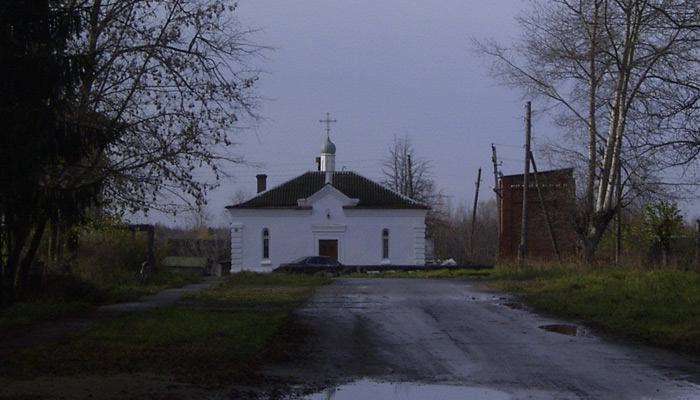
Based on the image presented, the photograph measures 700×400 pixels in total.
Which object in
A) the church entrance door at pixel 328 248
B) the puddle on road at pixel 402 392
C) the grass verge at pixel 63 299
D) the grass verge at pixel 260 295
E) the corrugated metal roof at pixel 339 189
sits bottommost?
the puddle on road at pixel 402 392

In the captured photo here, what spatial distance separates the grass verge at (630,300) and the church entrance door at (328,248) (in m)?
25.0

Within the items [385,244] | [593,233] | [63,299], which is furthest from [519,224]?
[63,299]

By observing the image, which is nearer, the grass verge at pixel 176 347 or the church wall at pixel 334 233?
the grass verge at pixel 176 347

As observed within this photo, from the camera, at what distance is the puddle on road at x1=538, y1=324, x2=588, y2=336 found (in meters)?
15.1

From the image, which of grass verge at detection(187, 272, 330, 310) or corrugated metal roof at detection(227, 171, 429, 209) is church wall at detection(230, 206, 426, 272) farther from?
grass verge at detection(187, 272, 330, 310)

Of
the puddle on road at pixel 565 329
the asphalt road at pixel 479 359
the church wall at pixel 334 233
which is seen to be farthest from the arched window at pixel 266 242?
the puddle on road at pixel 565 329

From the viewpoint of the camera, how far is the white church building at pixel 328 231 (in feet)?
172

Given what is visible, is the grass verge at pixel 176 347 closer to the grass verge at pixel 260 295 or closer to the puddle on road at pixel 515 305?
the grass verge at pixel 260 295

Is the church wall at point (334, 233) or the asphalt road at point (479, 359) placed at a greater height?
the church wall at point (334, 233)

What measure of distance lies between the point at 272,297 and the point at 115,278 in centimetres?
623

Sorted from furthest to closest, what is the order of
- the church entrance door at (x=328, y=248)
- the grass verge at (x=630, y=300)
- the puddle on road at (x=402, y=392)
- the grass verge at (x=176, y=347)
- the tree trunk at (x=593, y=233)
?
the church entrance door at (x=328, y=248), the tree trunk at (x=593, y=233), the grass verge at (x=630, y=300), the grass verge at (x=176, y=347), the puddle on road at (x=402, y=392)

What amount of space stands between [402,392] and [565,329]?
275 inches

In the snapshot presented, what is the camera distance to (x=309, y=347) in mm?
13203

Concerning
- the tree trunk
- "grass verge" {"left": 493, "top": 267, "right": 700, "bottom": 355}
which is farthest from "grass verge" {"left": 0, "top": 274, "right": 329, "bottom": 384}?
Answer: the tree trunk
